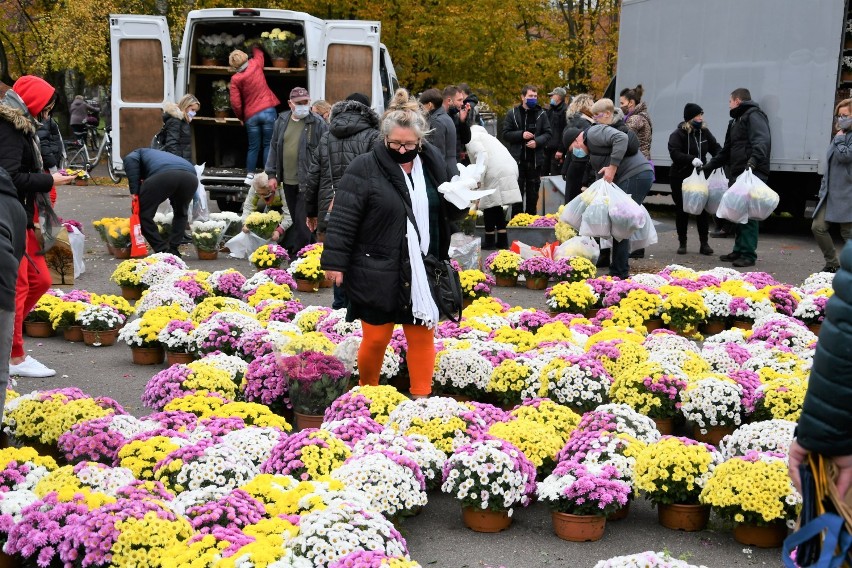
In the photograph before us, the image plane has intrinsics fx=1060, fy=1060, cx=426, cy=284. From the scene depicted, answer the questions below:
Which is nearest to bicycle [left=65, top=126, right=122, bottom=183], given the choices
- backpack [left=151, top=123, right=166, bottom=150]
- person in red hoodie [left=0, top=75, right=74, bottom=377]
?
backpack [left=151, top=123, right=166, bottom=150]

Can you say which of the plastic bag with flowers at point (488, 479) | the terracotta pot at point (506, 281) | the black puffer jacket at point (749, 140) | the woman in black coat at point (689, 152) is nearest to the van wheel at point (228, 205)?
the terracotta pot at point (506, 281)

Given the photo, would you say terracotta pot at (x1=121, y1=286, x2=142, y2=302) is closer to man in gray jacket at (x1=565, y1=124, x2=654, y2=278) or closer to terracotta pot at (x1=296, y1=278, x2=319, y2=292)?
terracotta pot at (x1=296, y1=278, x2=319, y2=292)

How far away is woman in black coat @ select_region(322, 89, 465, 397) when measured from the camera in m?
6.28

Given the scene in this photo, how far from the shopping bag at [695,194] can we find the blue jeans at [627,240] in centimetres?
180

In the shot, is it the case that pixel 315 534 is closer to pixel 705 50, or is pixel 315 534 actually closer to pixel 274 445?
pixel 274 445

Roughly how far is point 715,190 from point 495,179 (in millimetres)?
2841

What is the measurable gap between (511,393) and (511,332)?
1220 mm

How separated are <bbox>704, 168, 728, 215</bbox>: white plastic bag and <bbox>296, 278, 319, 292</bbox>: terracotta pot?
5447 mm

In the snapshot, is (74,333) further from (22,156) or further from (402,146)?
(402,146)

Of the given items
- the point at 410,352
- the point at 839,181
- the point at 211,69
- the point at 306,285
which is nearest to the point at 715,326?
the point at 839,181

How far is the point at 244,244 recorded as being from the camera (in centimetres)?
1374

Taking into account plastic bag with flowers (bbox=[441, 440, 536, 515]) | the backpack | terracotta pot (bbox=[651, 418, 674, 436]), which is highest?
the backpack

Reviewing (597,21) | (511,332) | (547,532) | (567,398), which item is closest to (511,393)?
(567,398)

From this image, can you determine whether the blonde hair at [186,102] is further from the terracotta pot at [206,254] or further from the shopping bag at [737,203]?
the shopping bag at [737,203]
